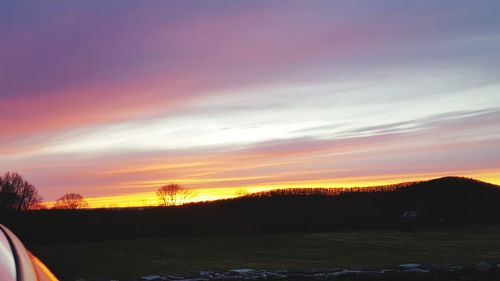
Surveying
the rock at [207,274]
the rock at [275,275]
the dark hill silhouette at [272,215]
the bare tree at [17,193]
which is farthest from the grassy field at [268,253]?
the bare tree at [17,193]

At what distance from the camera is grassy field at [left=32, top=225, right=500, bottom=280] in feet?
43.1

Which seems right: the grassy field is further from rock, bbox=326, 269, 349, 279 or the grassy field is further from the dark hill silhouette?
the dark hill silhouette

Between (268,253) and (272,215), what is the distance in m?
15.4

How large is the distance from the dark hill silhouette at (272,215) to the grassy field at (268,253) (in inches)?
209

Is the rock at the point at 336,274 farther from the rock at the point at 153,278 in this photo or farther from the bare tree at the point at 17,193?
the bare tree at the point at 17,193

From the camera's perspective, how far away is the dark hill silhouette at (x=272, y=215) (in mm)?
24984

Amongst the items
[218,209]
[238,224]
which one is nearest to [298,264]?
[238,224]

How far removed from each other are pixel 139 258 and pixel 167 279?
13.6ft

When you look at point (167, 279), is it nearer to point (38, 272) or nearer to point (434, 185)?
point (38, 272)

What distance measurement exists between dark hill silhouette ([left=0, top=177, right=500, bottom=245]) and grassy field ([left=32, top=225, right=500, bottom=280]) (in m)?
5.32

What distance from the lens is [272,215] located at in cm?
3173

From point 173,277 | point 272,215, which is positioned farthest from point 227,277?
point 272,215

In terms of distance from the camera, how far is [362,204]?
1486 inches

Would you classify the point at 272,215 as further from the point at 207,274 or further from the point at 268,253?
the point at 207,274
